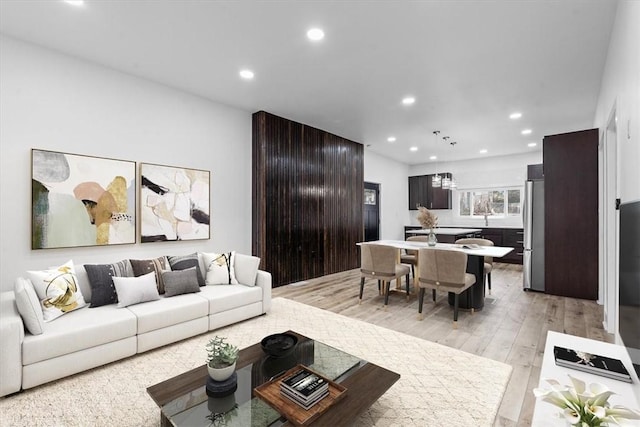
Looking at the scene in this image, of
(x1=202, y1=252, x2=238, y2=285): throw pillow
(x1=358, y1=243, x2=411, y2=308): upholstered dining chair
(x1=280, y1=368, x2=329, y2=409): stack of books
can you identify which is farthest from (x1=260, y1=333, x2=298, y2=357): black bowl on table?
(x1=358, y1=243, x2=411, y2=308): upholstered dining chair

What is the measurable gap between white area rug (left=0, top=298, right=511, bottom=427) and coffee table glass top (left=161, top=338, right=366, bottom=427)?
1.20 feet

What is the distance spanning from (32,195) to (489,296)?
19.7 feet

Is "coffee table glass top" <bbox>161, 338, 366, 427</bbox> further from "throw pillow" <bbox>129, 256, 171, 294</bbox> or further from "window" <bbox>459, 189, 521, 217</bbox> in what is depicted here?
"window" <bbox>459, 189, 521, 217</bbox>

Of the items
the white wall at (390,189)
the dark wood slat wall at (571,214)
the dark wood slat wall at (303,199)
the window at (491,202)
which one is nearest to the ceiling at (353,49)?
the dark wood slat wall at (303,199)

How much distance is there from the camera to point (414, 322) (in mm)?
3535

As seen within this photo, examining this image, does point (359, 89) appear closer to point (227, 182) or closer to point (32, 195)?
point (227, 182)

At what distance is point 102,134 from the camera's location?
3486 mm

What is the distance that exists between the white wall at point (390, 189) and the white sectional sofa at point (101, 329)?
17.8 ft

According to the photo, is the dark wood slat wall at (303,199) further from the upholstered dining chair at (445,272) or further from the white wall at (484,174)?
the white wall at (484,174)

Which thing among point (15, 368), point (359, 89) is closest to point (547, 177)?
point (359, 89)

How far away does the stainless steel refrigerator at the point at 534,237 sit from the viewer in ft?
16.3

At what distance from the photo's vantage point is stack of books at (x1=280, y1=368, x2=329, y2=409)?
1.53m

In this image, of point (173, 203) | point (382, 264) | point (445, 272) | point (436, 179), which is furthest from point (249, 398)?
point (436, 179)

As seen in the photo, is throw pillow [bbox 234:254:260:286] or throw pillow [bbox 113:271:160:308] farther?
throw pillow [bbox 234:254:260:286]
